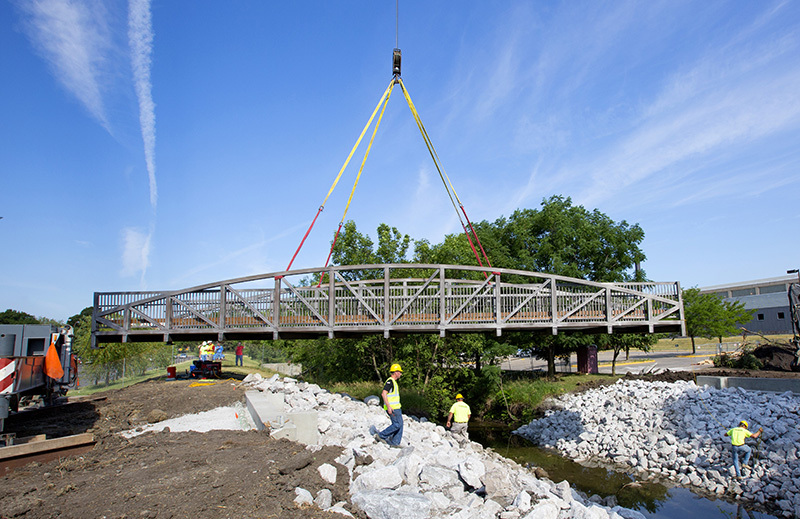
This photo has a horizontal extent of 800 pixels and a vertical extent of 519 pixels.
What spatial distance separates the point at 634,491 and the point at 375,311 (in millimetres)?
9903

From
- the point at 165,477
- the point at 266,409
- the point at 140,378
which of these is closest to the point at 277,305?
the point at 266,409

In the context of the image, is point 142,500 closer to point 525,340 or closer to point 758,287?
point 525,340

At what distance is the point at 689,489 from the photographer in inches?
592

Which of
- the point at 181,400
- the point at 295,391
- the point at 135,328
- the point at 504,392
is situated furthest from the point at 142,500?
the point at 504,392

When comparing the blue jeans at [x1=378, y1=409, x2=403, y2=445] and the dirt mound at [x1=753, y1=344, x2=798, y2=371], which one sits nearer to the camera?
the blue jeans at [x1=378, y1=409, x2=403, y2=445]

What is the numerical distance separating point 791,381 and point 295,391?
1799 cm

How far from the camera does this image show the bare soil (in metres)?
5.99

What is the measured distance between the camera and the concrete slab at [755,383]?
1817 cm

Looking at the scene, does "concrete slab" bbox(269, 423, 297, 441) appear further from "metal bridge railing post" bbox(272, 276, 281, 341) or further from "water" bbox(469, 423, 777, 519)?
"water" bbox(469, 423, 777, 519)

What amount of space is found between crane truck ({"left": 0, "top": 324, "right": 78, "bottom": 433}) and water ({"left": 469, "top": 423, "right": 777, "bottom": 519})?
14.8 meters

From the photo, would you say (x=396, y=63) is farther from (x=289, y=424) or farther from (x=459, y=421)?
(x=289, y=424)

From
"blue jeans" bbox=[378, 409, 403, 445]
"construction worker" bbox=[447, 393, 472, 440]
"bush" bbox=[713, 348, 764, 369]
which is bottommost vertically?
"construction worker" bbox=[447, 393, 472, 440]

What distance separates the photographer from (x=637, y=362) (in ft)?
141

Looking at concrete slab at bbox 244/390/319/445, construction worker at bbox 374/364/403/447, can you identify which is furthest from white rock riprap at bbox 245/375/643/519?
construction worker at bbox 374/364/403/447
